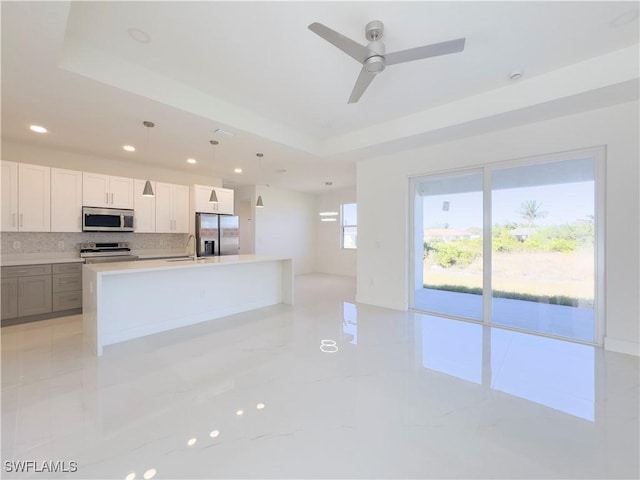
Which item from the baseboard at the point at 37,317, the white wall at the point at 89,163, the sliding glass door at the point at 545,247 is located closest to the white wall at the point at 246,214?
the white wall at the point at 89,163

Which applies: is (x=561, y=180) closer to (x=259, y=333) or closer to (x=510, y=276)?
(x=510, y=276)

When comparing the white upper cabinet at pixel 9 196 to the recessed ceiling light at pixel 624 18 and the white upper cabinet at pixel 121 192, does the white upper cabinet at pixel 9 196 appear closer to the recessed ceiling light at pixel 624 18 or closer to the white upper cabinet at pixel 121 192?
the white upper cabinet at pixel 121 192

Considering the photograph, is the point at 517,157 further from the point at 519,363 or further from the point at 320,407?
the point at 320,407

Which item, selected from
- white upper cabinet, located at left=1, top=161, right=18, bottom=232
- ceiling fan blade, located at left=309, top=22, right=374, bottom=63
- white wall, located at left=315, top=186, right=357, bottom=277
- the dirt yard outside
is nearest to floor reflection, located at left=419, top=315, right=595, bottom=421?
the dirt yard outside

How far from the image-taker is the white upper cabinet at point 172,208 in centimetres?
560

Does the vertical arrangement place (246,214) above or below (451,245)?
above

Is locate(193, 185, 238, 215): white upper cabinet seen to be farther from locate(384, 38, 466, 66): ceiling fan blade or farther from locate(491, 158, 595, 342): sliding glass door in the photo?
locate(491, 158, 595, 342): sliding glass door

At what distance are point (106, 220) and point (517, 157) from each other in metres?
6.54

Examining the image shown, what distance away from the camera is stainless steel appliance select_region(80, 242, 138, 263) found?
15.6ft

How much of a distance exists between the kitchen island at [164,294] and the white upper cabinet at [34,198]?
169cm

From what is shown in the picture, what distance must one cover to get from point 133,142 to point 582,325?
6660 millimetres

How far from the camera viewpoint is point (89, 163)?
16.5ft

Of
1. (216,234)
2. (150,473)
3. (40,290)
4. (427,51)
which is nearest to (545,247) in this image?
(427,51)

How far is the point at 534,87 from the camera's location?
3029mm
